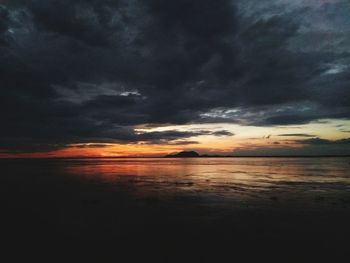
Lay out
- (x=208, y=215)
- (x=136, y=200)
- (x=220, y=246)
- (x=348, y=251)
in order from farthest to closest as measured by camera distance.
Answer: (x=136, y=200), (x=208, y=215), (x=220, y=246), (x=348, y=251)

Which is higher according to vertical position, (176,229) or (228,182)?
(228,182)

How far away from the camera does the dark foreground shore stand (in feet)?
45.7

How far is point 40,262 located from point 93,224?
6507 millimetres

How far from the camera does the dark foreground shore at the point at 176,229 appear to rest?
1393cm

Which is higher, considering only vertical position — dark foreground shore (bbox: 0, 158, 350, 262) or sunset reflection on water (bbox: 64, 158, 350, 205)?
sunset reflection on water (bbox: 64, 158, 350, 205)

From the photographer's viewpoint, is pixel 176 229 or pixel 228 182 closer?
pixel 176 229

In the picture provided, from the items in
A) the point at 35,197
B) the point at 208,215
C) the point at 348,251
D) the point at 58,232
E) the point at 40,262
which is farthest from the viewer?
the point at 35,197

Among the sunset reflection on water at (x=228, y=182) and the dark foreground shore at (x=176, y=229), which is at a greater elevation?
the sunset reflection on water at (x=228, y=182)

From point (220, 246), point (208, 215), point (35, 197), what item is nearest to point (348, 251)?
point (220, 246)

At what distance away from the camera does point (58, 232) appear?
17.5m

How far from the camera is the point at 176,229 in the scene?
18344 mm

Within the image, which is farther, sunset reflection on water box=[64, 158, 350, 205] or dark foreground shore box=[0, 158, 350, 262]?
sunset reflection on water box=[64, 158, 350, 205]

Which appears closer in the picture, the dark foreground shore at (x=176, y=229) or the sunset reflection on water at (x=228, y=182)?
the dark foreground shore at (x=176, y=229)

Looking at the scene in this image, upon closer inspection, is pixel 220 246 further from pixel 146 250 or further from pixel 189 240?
pixel 146 250
